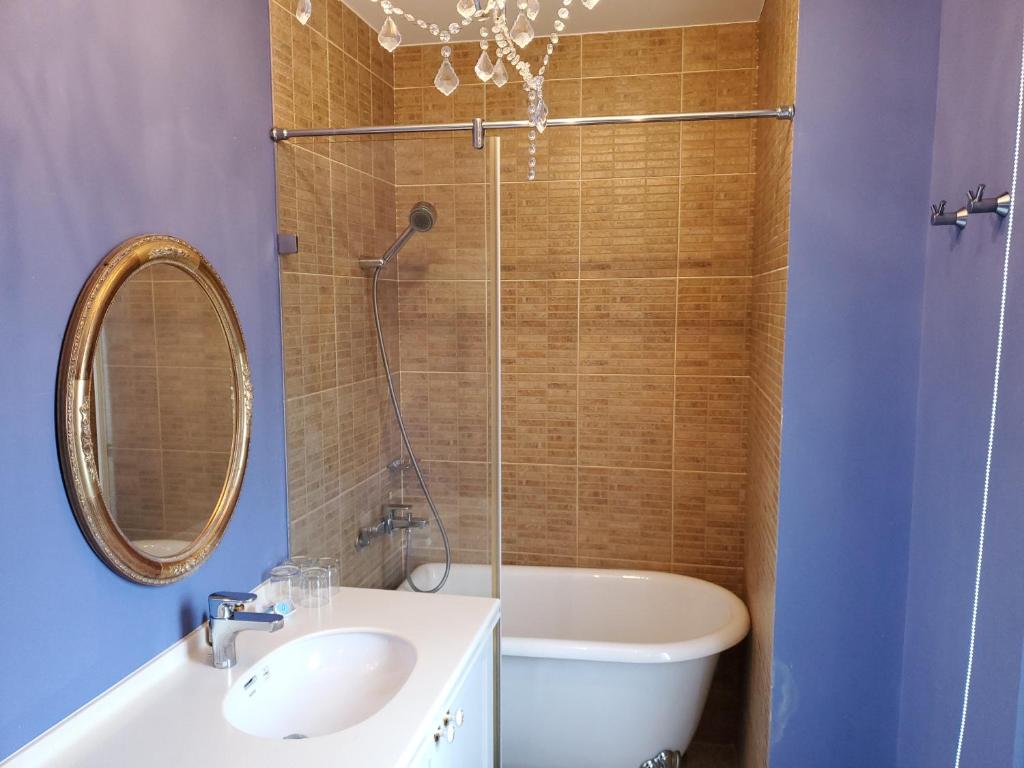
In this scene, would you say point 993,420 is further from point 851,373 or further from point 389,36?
point 389,36

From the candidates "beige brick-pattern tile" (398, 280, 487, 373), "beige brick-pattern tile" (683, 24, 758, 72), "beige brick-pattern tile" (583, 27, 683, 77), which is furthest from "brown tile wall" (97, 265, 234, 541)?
"beige brick-pattern tile" (683, 24, 758, 72)

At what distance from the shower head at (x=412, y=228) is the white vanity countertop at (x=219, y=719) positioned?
38.5 inches

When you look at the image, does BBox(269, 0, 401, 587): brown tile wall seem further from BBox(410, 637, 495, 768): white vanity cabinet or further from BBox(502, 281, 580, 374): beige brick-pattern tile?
BBox(502, 281, 580, 374): beige brick-pattern tile

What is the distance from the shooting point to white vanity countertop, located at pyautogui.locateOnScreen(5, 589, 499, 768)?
4.24ft

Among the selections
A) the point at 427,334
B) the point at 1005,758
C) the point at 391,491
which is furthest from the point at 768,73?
the point at 1005,758

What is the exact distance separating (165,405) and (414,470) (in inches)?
29.5

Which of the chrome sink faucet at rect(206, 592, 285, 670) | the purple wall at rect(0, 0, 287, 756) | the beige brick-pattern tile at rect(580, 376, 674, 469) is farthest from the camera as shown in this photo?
the beige brick-pattern tile at rect(580, 376, 674, 469)

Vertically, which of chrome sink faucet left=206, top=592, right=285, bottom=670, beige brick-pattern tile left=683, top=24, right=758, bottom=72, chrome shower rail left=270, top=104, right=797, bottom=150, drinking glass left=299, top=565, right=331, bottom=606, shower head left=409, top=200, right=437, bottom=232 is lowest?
drinking glass left=299, top=565, right=331, bottom=606

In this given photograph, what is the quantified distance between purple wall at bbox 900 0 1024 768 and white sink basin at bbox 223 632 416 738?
1.16m

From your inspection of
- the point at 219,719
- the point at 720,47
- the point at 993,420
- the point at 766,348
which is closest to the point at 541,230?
the point at 720,47

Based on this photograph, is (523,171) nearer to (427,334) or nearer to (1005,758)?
(427,334)

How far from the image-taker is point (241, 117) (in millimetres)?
1850

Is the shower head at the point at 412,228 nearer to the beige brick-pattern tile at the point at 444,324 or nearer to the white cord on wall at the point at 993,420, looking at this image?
the beige brick-pattern tile at the point at 444,324

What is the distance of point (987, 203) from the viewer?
1294 mm
